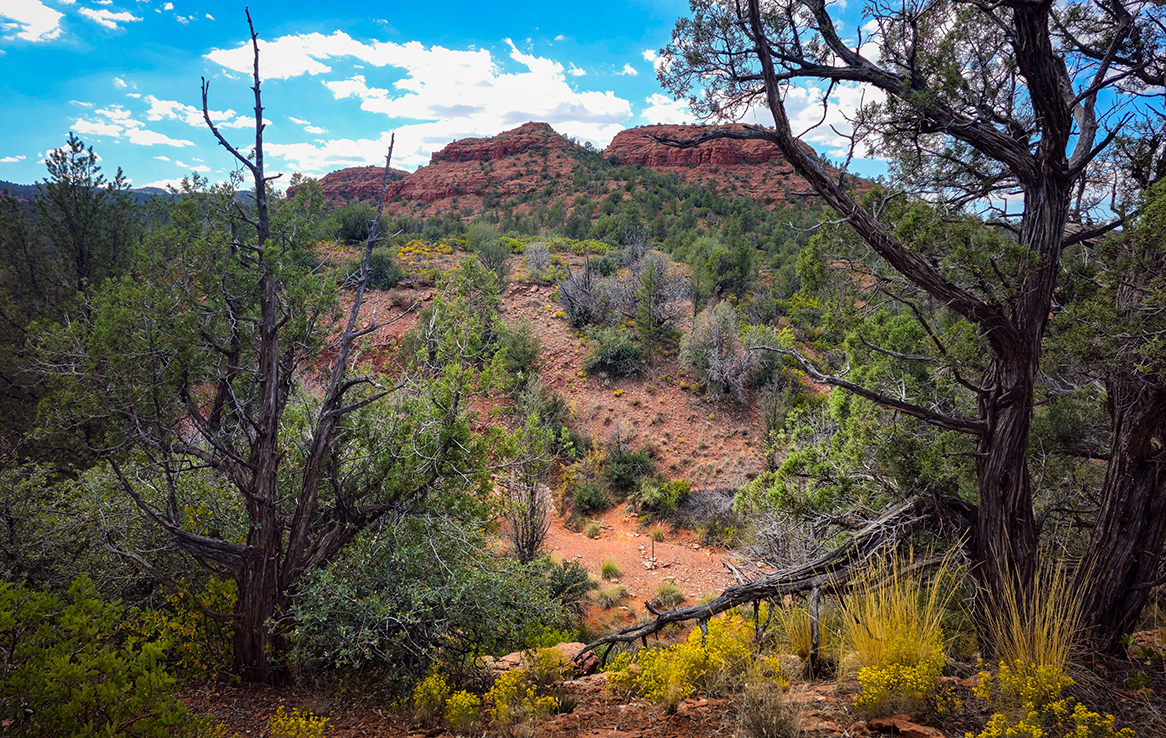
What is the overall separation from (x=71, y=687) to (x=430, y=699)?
200cm

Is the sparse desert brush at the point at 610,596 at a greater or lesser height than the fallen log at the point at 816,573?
lesser

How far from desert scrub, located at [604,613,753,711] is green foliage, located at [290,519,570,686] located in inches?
50.7

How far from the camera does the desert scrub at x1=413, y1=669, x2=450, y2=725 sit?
350 centimetres

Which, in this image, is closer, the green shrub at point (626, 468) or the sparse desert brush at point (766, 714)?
the sparse desert brush at point (766, 714)

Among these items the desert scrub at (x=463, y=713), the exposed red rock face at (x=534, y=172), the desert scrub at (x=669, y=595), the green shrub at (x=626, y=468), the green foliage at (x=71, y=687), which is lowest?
the desert scrub at (x=669, y=595)

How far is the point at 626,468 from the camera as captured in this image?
559 inches

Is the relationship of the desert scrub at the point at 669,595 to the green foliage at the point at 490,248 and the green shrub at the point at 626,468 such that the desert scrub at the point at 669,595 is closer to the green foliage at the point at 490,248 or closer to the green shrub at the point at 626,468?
the green shrub at the point at 626,468

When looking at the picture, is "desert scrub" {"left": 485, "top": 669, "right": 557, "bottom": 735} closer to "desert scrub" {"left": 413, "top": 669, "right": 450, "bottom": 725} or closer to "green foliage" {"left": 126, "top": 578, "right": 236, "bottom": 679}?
"desert scrub" {"left": 413, "top": 669, "right": 450, "bottom": 725}

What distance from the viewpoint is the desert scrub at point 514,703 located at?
3084mm

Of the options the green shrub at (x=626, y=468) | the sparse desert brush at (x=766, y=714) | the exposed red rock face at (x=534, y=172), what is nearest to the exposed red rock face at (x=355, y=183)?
the exposed red rock face at (x=534, y=172)

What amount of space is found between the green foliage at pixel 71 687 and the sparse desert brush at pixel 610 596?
7232 mm

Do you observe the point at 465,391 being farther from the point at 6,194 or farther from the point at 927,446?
the point at 6,194

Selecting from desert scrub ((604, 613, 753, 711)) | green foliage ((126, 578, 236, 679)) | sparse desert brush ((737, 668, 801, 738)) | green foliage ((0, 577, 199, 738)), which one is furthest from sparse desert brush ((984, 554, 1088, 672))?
green foliage ((126, 578, 236, 679))

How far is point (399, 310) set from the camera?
58.2ft
